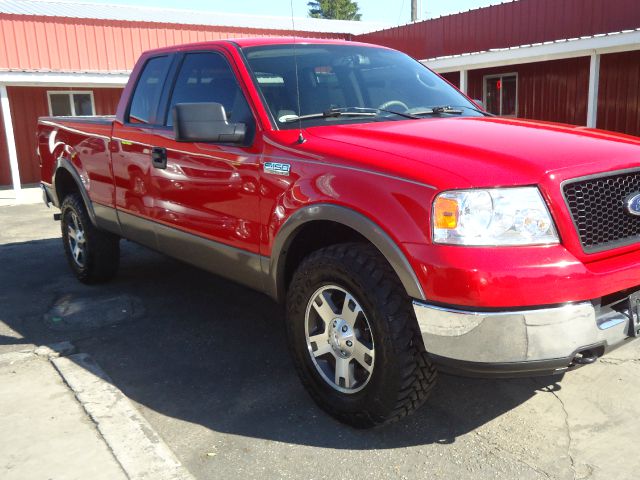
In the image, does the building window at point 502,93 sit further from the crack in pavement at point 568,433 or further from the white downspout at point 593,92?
the crack in pavement at point 568,433

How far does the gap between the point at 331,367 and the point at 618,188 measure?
1.61 m

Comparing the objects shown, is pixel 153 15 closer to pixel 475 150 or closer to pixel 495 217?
pixel 475 150

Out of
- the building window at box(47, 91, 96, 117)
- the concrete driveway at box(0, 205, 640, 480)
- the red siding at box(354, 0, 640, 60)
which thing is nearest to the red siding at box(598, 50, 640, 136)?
the red siding at box(354, 0, 640, 60)

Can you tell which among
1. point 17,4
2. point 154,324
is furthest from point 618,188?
point 17,4

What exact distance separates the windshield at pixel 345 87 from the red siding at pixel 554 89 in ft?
37.9

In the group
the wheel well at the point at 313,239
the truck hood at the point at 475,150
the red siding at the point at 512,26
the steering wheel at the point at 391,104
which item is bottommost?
the wheel well at the point at 313,239

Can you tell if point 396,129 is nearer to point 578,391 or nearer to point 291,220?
point 291,220

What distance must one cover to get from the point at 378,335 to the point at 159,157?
7.06ft

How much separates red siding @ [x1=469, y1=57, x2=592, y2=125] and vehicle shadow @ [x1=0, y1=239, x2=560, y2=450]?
463 inches

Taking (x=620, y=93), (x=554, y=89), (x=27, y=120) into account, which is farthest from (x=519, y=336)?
(x=27, y=120)

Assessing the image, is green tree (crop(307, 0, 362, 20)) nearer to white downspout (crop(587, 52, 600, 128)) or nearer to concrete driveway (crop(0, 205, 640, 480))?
white downspout (crop(587, 52, 600, 128))

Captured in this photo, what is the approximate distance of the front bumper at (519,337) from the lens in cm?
234

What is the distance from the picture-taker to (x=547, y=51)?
42.3 feet

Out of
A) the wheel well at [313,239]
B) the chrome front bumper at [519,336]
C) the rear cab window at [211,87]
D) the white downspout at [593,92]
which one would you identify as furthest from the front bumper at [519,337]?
the white downspout at [593,92]
